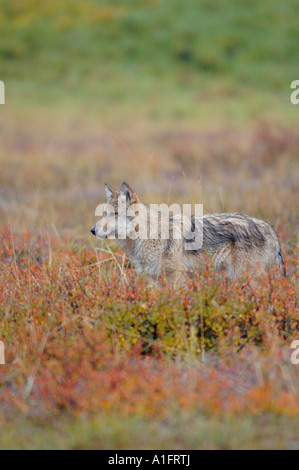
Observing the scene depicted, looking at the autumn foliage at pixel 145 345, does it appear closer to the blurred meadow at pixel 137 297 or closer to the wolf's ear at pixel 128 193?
the blurred meadow at pixel 137 297

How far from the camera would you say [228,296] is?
6301 millimetres

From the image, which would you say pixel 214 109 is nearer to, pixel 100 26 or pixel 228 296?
pixel 100 26

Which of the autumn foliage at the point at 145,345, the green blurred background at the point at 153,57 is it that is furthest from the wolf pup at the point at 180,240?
the green blurred background at the point at 153,57

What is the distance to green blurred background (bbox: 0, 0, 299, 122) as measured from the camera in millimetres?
31484

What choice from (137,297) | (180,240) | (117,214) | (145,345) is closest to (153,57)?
(117,214)

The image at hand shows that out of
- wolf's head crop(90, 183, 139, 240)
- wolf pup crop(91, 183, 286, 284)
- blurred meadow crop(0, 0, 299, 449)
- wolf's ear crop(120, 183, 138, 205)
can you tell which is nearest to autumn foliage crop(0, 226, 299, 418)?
blurred meadow crop(0, 0, 299, 449)

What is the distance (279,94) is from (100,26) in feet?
53.9

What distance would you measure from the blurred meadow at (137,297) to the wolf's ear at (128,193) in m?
0.78

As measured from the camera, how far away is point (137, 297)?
6.33 m

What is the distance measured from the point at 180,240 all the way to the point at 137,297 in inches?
43.4

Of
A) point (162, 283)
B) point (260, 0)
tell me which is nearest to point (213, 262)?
point (162, 283)

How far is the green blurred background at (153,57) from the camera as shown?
1240 inches

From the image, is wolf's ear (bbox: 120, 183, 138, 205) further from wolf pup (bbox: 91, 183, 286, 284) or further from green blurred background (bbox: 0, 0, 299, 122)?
green blurred background (bbox: 0, 0, 299, 122)

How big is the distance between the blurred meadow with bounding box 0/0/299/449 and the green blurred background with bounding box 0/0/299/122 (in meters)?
0.38
